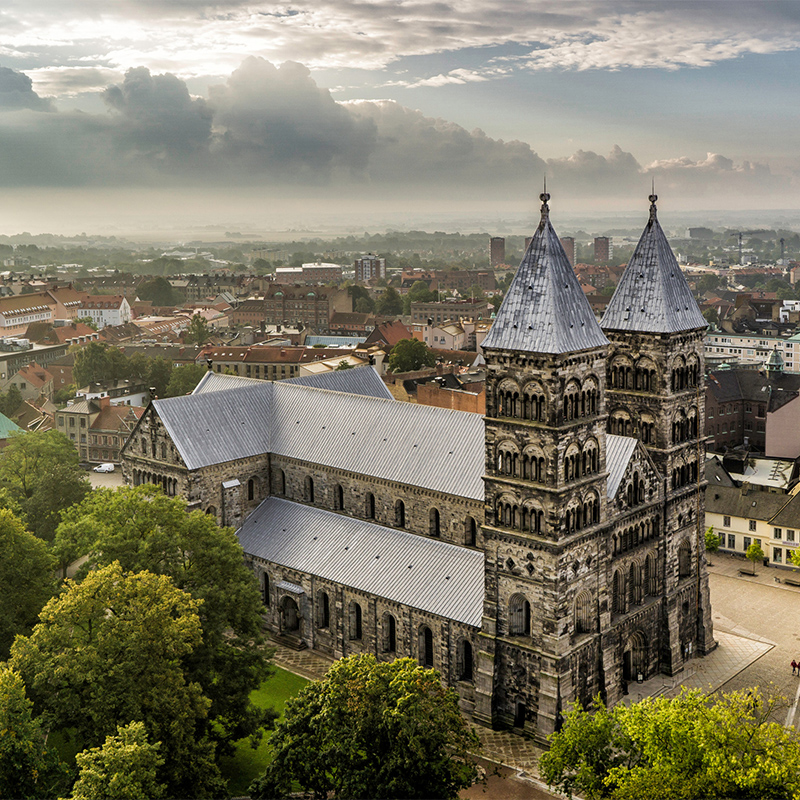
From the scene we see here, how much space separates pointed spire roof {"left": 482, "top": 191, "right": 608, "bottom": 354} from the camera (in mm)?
55594

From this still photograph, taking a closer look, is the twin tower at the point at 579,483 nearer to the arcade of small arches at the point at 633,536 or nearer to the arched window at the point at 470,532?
the arcade of small arches at the point at 633,536

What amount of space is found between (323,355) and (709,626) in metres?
106

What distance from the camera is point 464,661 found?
2470 inches

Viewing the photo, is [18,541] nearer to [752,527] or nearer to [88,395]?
[752,527]

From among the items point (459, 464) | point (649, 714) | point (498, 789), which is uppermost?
point (459, 464)

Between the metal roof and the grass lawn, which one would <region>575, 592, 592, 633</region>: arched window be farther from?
the grass lawn

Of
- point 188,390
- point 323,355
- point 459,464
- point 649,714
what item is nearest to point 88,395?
point 188,390

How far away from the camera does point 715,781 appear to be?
38844 mm

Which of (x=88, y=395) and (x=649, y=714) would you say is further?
(x=88, y=395)

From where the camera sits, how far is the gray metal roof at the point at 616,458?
2448 inches

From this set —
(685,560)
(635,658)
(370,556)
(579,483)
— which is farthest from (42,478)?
(685,560)

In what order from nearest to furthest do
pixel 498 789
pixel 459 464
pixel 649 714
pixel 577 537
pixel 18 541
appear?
pixel 649 714 → pixel 498 789 → pixel 577 537 → pixel 18 541 → pixel 459 464

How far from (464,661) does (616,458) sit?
17.3 meters

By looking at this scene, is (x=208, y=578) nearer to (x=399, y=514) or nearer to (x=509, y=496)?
(x=399, y=514)
